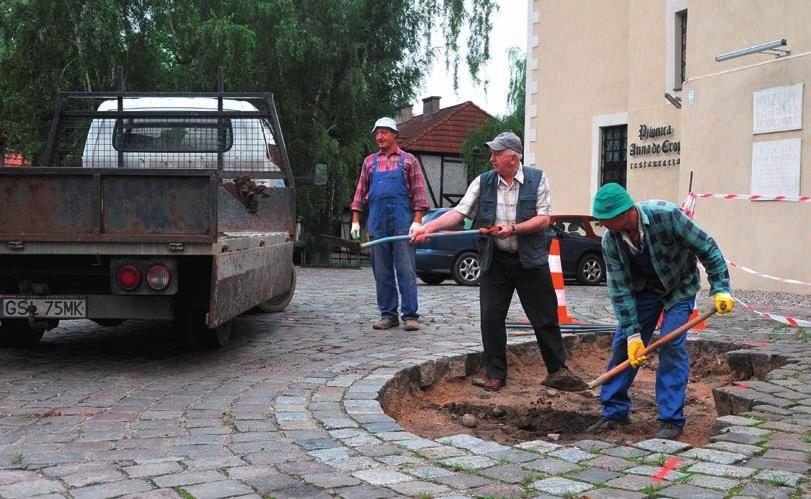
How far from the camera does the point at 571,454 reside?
12.7 ft

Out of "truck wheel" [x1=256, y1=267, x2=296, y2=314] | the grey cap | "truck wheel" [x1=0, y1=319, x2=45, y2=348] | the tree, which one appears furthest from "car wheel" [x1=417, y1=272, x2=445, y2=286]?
the tree

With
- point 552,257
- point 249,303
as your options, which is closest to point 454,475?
point 249,303

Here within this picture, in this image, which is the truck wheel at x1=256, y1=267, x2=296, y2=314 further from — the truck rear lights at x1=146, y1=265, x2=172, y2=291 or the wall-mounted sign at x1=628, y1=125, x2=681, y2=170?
the wall-mounted sign at x1=628, y1=125, x2=681, y2=170

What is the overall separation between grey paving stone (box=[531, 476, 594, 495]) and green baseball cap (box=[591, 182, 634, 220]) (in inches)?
58.2

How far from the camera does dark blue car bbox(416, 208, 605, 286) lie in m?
15.5

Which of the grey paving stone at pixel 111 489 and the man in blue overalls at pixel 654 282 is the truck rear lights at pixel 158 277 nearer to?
the grey paving stone at pixel 111 489

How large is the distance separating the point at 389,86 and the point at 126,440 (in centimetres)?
2261

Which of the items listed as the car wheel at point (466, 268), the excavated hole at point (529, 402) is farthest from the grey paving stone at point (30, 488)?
the car wheel at point (466, 268)

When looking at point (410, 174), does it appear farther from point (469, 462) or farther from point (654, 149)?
point (654, 149)

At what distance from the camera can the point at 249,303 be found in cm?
635

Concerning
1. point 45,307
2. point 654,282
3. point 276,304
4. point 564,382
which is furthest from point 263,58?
point 654,282

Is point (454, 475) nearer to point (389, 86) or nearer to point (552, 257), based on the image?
point (552, 257)

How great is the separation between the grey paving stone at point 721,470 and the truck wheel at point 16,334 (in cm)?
520

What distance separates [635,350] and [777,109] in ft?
33.4
